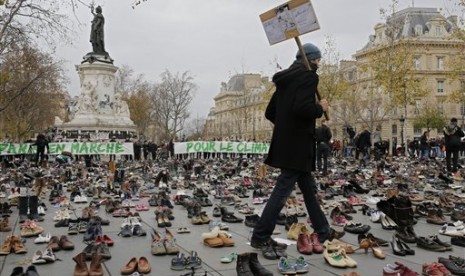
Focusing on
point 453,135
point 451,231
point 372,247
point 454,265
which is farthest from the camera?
point 453,135

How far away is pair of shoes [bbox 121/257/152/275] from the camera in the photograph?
16.7 feet

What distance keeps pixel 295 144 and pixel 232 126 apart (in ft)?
383

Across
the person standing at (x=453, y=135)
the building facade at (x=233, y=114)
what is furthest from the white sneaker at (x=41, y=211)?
the building facade at (x=233, y=114)

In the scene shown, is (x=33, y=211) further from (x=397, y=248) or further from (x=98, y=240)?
(x=397, y=248)

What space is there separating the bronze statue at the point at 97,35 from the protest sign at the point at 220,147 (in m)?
11.2

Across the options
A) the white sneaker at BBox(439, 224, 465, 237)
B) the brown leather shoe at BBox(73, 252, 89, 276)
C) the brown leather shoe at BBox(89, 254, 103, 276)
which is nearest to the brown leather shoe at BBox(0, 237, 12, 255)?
the brown leather shoe at BBox(73, 252, 89, 276)

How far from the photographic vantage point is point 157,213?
8.48 m

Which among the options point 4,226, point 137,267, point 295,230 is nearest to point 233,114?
point 4,226

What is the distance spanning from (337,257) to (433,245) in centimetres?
151

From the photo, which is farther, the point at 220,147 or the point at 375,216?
the point at 220,147

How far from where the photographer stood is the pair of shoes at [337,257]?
205 inches

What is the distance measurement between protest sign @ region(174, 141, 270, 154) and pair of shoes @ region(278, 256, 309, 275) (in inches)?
1055

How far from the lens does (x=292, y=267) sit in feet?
16.4

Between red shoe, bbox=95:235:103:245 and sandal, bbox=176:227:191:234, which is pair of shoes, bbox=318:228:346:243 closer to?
sandal, bbox=176:227:191:234
